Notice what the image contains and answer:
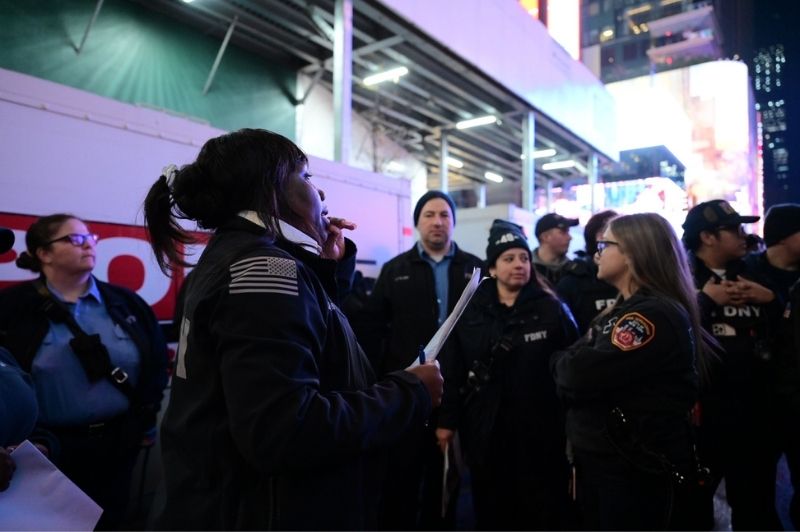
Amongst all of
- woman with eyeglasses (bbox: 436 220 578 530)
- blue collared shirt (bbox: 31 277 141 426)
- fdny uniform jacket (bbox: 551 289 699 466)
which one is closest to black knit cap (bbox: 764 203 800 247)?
woman with eyeglasses (bbox: 436 220 578 530)

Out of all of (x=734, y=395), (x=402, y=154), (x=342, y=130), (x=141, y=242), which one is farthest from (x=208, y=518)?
(x=402, y=154)

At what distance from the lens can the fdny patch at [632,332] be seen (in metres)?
1.84

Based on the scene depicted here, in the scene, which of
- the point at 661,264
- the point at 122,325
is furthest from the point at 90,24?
the point at 661,264

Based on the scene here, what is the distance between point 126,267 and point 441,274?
211cm

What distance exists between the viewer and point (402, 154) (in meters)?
11.9

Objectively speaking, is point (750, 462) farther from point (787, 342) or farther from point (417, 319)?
point (417, 319)

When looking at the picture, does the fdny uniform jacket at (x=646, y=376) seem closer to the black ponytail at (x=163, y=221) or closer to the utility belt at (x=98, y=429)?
the black ponytail at (x=163, y=221)

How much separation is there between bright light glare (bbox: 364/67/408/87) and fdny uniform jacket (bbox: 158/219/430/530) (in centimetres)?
730

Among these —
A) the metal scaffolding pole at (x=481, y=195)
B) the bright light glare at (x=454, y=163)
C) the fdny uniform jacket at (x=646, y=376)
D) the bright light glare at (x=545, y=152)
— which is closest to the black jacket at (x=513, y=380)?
the fdny uniform jacket at (x=646, y=376)

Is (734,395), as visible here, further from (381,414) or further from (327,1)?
(327,1)

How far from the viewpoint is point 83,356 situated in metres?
2.37

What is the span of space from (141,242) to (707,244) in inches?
140

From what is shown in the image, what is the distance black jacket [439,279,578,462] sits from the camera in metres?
2.81

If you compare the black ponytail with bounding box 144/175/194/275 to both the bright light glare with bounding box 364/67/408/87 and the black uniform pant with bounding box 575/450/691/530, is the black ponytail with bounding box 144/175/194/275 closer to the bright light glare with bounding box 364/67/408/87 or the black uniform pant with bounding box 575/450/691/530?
the black uniform pant with bounding box 575/450/691/530
